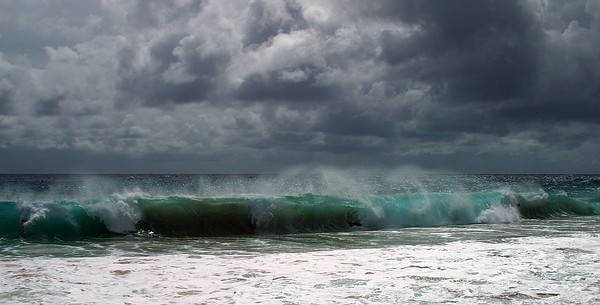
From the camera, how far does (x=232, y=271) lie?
7.96m

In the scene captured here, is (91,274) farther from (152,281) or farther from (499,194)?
(499,194)

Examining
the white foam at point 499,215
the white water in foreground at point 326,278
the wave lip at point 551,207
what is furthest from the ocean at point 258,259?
the wave lip at point 551,207

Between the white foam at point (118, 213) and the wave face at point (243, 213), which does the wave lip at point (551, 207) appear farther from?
the white foam at point (118, 213)

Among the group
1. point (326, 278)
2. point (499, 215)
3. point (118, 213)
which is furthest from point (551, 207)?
point (326, 278)

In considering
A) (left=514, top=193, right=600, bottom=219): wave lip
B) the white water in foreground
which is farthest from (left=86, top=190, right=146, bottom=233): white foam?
(left=514, top=193, right=600, bottom=219): wave lip

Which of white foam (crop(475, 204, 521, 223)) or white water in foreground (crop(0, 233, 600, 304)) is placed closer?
white water in foreground (crop(0, 233, 600, 304))

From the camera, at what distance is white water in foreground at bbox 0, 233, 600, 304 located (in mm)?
6031

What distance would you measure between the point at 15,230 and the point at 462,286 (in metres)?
14.3

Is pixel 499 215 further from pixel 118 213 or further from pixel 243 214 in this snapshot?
pixel 118 213

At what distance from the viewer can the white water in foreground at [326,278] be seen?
237 inches

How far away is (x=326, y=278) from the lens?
720 centimetres

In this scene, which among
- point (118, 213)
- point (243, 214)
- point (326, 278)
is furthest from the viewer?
point (243, 214)

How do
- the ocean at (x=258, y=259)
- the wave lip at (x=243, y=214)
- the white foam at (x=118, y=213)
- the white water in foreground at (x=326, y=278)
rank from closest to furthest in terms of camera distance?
the white water in foreground at (x=326, y=278) → the ocean at (x=258, y=259) → the wave lip at (x=243, y=214) → the white foam at (x=118, y=213)

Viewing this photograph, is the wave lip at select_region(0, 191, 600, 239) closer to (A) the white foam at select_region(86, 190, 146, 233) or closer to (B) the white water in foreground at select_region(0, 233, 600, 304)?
(A) the white foam at select_region(86, 190, 146, 233)
